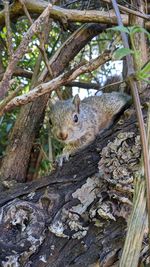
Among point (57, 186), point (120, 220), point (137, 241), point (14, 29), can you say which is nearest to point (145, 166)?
point (137, 241)

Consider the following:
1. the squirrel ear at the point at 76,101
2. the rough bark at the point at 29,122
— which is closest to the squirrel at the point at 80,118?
the squirrel ear at the point at 76,101

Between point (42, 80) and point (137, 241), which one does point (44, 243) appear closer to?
point (137, 241)

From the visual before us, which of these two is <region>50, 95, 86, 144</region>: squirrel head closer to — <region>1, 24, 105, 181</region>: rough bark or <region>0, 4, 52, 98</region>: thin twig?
<region>1, 24, 105, 181</region>: rough bark

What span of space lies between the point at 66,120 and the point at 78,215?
701 mm

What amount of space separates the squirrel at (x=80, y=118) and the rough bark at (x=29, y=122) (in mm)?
131

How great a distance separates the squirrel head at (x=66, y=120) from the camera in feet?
6.41

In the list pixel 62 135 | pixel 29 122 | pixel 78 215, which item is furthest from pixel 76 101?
pixel 78 215

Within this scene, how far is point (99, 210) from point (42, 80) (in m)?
0.67

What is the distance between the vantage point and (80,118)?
82.6 inches

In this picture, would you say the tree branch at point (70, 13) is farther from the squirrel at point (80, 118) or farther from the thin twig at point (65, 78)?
the thin twig at point (65, 78)

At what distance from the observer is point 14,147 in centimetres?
177

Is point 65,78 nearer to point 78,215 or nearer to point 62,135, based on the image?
point 78,215

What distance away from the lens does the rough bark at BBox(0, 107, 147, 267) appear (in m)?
1.31

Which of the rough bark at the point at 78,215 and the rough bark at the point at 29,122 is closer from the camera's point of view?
the rough bark at the point at 78,215
